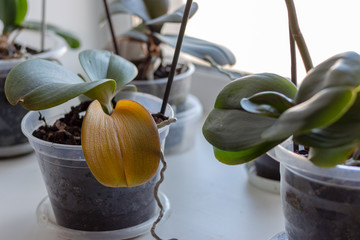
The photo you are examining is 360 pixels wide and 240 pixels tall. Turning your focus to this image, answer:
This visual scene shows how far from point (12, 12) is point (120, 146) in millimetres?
488

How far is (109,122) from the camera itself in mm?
606

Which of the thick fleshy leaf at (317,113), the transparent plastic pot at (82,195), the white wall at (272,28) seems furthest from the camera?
the white wall at (272,28)

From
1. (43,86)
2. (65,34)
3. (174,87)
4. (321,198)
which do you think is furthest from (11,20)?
(321,198)

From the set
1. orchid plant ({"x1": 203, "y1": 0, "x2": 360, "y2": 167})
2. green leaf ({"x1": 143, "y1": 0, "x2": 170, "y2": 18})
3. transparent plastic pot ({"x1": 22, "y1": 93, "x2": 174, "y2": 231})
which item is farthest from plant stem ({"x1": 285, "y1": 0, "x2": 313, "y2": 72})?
green leaf ({"x1": 143, "y1": 0, "x2": 170, "y2": 18})

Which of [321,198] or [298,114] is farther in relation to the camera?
[321,198]

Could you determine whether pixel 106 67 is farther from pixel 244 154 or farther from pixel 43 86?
pixel 244 154

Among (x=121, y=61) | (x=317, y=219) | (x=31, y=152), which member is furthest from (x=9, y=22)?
(x=317, y=219)

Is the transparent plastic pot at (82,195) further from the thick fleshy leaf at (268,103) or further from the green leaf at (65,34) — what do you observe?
the green leaf at (65,34)

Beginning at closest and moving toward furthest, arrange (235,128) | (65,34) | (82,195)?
(235,128)
(82,195)
(65,34)

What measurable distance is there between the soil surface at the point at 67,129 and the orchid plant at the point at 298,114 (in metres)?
0.17

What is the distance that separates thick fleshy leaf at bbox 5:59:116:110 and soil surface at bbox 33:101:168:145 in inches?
3.1

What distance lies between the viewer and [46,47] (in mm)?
1075

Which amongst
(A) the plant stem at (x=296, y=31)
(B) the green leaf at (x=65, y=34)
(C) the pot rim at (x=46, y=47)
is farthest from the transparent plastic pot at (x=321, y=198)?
(B) the green leaf at (x=65, y=34)

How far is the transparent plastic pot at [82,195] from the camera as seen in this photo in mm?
642
